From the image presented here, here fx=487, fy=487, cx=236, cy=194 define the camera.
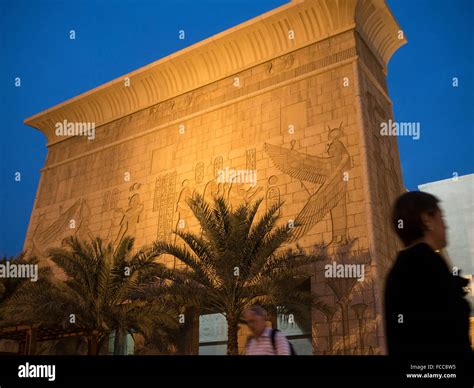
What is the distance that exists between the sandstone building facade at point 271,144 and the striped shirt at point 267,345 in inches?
279

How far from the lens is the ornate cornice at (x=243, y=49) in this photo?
42.9 ft

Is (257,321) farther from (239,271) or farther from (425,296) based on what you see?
(239,271)

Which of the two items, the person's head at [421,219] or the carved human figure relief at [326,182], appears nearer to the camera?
the person's head at [421,219]

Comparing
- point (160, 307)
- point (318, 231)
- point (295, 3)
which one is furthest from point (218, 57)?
point (160, 307)

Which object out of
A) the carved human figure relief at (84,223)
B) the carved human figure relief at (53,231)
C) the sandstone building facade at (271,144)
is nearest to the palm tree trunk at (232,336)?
the sandstone building facade at (271,144)

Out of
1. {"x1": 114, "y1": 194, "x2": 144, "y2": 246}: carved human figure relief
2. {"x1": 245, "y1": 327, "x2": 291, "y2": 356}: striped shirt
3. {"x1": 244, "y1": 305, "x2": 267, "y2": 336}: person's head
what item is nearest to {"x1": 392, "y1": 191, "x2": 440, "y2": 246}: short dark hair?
{"x1": 245, "y1": 327, "x2": 291, "y2": 356}: striped shirt

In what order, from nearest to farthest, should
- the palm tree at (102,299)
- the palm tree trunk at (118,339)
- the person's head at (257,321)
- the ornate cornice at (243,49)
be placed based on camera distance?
1. the person's head at (257,321)
2. the palm tree at (102,299)
3. the palm tree trunk at (118,339)
4. the ornate cornice at (243,49)

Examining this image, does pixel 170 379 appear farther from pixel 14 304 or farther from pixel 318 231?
pixel 14 304

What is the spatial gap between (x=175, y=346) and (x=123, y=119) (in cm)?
858

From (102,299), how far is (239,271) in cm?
323

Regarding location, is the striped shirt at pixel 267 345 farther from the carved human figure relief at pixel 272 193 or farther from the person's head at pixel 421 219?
the carved human figure relief at pixel 272 193

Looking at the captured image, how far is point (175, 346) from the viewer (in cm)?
1200

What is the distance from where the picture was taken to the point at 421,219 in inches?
61.4

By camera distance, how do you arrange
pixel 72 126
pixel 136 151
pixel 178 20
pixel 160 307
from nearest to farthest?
pixel 160 307
pixel 136 151
pixel 72 126
pixel 178 20
